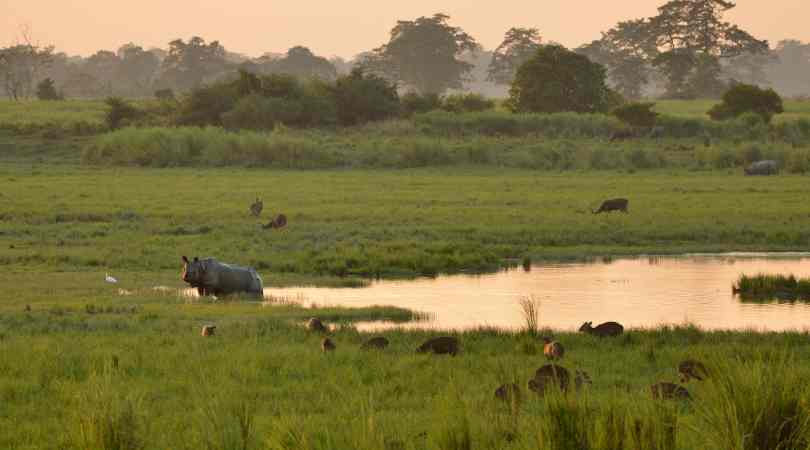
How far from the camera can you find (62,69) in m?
139

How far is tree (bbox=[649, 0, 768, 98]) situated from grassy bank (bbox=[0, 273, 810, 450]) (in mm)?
79423

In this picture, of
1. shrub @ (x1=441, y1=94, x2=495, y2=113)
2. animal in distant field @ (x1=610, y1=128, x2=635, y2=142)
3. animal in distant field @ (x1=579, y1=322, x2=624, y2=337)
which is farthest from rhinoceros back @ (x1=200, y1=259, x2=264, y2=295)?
shrub @ (x1=441, y1=94, x2=495, y2=113)

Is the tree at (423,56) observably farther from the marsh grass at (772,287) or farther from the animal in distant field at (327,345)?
the animal in distant field at (327,345)

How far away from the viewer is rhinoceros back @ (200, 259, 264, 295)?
16.7 metres

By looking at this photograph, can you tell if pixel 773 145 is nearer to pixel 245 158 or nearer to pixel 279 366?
pixel 245 158

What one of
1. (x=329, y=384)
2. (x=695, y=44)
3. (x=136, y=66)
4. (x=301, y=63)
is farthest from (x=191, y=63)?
(x=329, y=384)

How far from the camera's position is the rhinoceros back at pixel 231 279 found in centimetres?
1666

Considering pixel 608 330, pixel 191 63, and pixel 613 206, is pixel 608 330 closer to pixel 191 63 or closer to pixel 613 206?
pixel 613 206

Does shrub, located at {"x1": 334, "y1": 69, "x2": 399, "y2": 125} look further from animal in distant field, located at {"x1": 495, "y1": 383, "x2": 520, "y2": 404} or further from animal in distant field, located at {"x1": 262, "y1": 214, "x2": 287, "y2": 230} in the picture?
animal in distant field, located at {"x1": 495, "y1": 383, "x2": 520, "y2": 404}

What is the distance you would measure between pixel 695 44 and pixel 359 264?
81551 millimetres

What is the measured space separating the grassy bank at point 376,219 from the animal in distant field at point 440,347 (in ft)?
26.0

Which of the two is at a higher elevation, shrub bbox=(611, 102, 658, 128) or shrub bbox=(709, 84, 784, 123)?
shrub bbox=(709, 84, 784, 123)

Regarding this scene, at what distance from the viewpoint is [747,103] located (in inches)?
2228

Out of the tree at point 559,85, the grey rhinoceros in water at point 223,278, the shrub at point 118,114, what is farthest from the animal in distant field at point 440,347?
the tree at point 559,85
